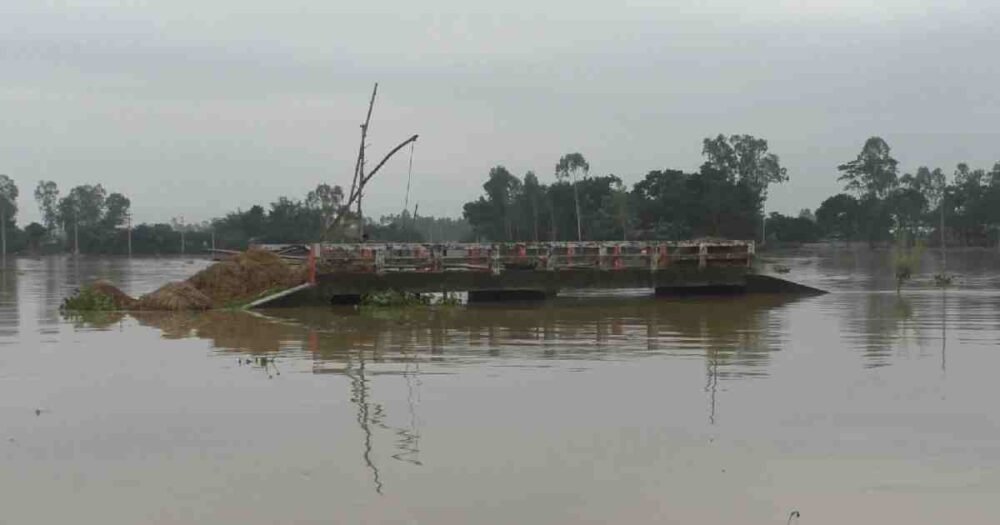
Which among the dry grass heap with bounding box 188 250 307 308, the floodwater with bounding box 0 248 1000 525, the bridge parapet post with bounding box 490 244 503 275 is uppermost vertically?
the bridge parapet post with bounding box 490 244 503 275

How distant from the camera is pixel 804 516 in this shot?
583cm

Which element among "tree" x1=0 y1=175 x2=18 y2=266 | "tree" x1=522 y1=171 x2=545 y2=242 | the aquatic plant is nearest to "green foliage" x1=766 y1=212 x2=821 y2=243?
"tree" x1=522 y1=171 x2=545 y2=242

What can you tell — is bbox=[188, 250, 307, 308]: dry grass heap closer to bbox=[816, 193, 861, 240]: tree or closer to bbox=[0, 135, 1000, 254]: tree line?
bbox=[0, 135, 1000, 254]: tree line

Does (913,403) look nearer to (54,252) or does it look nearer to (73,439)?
(73,439)

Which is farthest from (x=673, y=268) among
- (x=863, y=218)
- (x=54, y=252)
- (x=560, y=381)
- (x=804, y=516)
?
(x=54, y=252)

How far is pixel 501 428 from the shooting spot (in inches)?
325

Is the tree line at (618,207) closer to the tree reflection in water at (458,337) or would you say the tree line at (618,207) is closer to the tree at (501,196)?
the tree at (501,196)

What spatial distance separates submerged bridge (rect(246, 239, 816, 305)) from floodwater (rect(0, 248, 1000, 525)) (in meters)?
7.67

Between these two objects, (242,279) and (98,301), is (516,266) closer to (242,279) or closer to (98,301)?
(242,279)

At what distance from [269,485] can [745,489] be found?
11.1ft

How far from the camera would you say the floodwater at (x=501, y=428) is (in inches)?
240

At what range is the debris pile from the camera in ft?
71.7

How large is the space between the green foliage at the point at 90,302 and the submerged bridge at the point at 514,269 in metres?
3.83

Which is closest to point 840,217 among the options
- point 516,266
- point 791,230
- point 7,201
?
point 791,230
